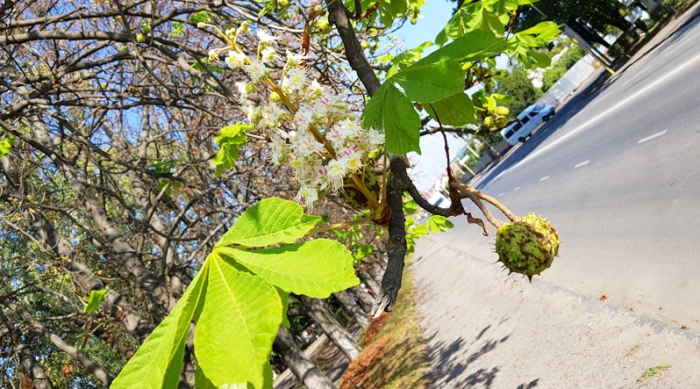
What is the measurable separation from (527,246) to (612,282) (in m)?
5.84

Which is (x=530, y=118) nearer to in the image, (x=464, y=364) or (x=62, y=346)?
(x=464, y=364)

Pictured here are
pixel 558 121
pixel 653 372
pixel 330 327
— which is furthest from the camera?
pixel 558 121

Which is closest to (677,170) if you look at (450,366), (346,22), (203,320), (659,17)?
(450,366)

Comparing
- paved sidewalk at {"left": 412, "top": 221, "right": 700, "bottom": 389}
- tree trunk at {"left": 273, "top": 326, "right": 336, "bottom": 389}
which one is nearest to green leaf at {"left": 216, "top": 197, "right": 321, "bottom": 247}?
paved sidewalk at {"left": 412, "top": 221, "right": 700, "bottom": 389}

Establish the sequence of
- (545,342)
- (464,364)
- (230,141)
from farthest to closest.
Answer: (464,364) < (545,342) < (230,141)

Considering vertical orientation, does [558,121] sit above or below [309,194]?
below

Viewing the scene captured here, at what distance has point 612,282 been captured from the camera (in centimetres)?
630

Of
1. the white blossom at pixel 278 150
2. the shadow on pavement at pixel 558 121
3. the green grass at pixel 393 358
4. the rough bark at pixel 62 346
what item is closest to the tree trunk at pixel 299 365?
the rough bark at pixel 62 346

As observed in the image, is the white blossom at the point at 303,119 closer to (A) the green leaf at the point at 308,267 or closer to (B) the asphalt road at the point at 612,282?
(A) the green leaf at the point at 308,267

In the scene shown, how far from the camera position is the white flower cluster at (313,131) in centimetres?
105

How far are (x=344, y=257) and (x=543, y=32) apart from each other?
1859mm

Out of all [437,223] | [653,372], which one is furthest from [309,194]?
[653,372]

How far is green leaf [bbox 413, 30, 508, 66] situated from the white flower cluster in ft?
0.67

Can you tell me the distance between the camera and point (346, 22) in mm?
1171
